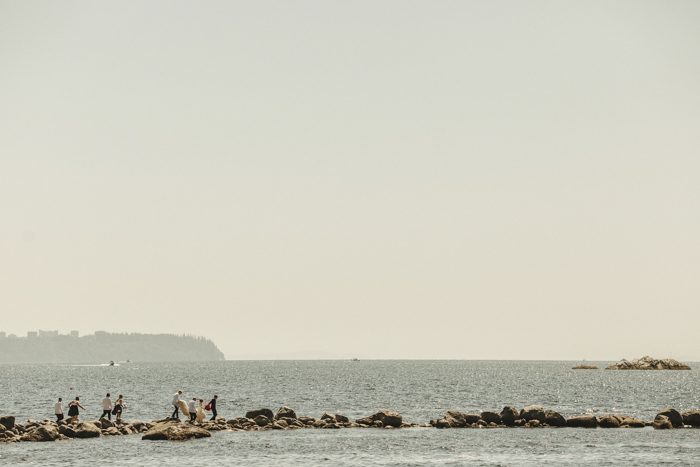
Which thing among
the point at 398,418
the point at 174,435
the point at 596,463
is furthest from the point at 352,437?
the point at 596,463

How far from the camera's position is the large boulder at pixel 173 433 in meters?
51.7

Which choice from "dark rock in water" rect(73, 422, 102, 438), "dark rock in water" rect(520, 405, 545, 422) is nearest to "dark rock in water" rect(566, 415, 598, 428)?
"dark rock in water" rect(520, 405, 545, 422)

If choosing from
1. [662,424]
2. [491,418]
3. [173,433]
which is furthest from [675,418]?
[173,433]

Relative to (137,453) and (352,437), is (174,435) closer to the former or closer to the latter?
(137,453)

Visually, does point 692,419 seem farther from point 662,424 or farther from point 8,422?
point 8,422

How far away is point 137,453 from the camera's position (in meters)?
46.1

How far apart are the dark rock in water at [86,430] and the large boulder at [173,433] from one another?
334cm

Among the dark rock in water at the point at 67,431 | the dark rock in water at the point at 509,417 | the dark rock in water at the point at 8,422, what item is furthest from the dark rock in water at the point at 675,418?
the dark rock in water at the point at 8,422

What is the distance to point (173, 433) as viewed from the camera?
51.8m

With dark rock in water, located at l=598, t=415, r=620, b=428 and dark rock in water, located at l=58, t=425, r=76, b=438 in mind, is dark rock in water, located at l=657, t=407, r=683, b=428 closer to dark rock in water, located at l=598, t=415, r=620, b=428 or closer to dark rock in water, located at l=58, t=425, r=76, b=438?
dark rock in water, located at l=598, t=415, r=620, b=428

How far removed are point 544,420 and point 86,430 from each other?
1271 inches

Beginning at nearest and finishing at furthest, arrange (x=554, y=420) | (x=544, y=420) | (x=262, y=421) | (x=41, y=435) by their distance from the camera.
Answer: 1. (x=41, y=435)
2. (x=262, y=421)
3. (x=554, y=420)
4. (x=544, y=420)

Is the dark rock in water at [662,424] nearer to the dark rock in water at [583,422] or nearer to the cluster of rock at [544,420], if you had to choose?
the cluster of rock at [544,420]

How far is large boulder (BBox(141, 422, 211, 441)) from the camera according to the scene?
5169cm
